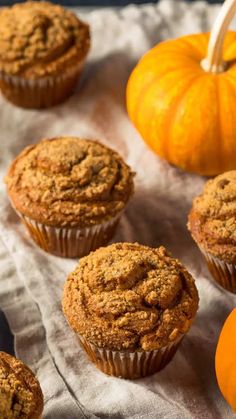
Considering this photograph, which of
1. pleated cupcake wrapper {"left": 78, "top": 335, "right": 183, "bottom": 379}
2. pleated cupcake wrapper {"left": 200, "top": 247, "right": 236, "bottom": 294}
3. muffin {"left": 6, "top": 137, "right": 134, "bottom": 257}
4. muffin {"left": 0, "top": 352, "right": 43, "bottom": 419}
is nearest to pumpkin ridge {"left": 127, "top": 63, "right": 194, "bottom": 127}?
muffin {"left": 6, "top": 137, "right": 134, "bottom": 257}

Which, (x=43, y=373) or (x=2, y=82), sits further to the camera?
(x=2, y=82)

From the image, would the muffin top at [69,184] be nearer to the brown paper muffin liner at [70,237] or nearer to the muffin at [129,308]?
the brown paper muffin liner at [70,237]

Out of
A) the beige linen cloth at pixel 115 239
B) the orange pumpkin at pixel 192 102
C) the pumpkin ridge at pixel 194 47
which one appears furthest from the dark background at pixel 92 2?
the orange pumpkin at pixel 192 102

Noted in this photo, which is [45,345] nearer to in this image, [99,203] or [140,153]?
[99,203]

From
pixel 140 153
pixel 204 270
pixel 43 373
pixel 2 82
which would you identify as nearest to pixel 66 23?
pixel 2 82

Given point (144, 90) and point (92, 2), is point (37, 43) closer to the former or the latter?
point (144, 90)

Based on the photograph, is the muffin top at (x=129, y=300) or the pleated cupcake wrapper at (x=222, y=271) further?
the pleated cupcake wrapper at (x=222, y=271)

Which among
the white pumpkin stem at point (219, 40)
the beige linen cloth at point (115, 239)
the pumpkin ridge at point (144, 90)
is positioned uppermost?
the white pumpkin stem at point (219, 40)

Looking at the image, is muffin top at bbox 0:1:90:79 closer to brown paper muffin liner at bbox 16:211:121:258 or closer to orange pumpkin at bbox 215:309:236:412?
brown paper muffin liner at bbox 16:211:121:258
